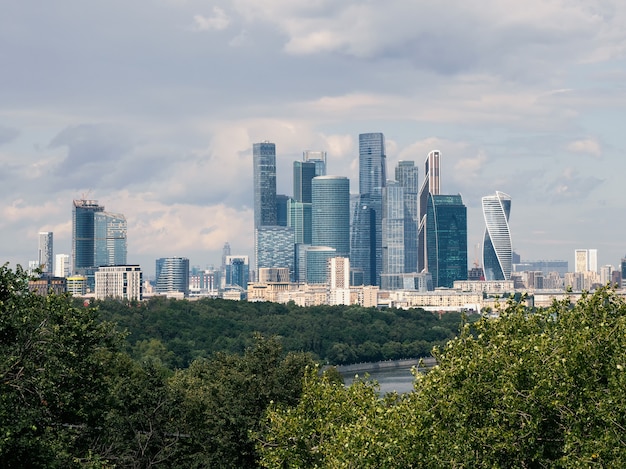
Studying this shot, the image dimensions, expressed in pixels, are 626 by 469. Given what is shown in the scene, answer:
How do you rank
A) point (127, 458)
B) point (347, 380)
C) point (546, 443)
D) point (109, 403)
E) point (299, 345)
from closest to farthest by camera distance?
point (546, 443), point (109, 403), point (127, 458), point (347, 380), point (299, 345)

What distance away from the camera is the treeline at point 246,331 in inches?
5817

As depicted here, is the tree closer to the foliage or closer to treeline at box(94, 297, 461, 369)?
the foliage

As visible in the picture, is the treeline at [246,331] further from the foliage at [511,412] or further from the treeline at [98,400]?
the foliage at [511,412]

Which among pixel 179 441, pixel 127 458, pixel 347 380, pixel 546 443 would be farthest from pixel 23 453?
pixel 347 380

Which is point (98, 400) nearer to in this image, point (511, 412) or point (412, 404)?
point (412, 404)

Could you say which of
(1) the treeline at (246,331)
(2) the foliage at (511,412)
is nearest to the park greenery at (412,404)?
(2) the foliage at (511,412)

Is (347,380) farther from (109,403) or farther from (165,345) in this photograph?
(109,403)

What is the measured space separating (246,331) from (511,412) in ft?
470

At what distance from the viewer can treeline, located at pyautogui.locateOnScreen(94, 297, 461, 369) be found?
14775 centimetres

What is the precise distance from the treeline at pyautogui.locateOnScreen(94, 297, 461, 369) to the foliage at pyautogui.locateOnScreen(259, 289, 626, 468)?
10571 cm

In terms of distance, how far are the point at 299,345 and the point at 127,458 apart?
431 ft

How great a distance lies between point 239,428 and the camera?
42531 mm

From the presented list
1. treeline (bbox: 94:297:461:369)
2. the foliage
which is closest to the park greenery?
the foliage

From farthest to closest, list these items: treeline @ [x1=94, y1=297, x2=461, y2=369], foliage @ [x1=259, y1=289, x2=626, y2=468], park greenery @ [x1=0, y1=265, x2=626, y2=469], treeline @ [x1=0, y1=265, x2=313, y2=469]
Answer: treeline @ [x1=94, y1=297, x2=461, y2=369], treeline @ [x1=0, y1=265, x2=313, y2=469], park greenery @ [x1=0, y1=265, x2=626, y2=469], foliage @ [x1=259, y1=289, x2=626, y2=468]
